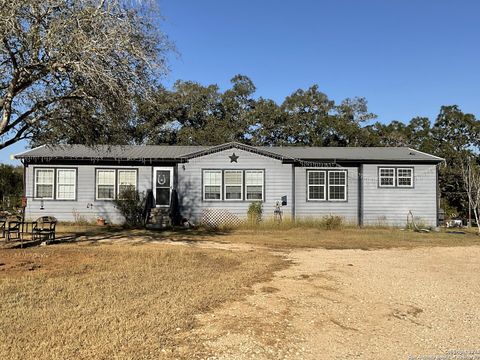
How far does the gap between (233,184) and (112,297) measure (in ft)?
43.5

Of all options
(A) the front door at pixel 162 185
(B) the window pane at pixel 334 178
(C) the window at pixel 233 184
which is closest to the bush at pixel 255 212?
(C) the window at pixel 233 184

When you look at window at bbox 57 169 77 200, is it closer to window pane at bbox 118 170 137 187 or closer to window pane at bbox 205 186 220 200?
window pane at bbox 118 170 137 187

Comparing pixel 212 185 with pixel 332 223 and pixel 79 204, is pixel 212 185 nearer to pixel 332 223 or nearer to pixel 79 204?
pixel 332 223

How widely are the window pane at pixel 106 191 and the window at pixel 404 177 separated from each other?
1286cm

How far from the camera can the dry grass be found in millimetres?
4301

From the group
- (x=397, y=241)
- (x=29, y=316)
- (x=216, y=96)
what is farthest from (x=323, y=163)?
(x=216, y=96)

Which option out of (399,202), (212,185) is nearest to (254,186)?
(212,185)

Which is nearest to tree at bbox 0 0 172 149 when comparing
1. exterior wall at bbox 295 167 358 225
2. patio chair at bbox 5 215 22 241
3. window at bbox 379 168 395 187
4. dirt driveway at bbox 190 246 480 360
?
patio chair at bbox 5 215 22 241

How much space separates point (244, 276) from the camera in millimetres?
7867

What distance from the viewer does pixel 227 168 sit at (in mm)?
19219

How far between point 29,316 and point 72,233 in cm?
1069

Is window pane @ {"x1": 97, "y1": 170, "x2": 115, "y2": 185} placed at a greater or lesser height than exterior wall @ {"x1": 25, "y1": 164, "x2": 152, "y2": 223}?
greater

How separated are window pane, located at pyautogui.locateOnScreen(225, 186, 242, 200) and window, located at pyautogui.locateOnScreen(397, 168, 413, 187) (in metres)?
7.14

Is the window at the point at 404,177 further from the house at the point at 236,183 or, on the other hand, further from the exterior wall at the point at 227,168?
the exterior wall at the point at 227,168
